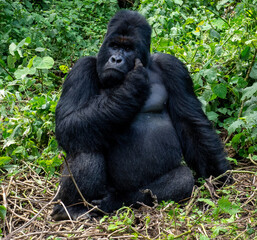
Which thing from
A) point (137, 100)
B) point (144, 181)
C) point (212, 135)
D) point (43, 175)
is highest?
point (137, 100)

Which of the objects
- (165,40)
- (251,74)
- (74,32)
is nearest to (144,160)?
(251,74)

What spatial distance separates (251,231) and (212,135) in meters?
1.40

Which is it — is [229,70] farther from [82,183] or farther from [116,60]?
[82,183]

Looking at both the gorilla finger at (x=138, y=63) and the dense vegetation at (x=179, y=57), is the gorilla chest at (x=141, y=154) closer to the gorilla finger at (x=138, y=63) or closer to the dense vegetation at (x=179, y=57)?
the gorilla finger at (x=138, y=63)

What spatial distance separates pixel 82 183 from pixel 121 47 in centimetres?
118

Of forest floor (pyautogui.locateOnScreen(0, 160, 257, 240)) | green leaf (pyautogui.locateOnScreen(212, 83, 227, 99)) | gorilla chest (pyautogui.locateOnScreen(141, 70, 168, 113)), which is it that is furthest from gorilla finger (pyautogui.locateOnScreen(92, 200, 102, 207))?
green leaf (pyautogui.locateOnScreen(212, 83, 227, 99))

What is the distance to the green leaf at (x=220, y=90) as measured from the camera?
4.71 meters

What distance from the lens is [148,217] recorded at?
3350 millimetres

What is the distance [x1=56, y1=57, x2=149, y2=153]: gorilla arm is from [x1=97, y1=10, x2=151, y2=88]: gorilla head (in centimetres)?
Answer: 9

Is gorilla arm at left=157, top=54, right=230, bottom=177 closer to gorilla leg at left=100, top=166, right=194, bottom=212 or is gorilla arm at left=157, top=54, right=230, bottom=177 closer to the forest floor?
the forest floor

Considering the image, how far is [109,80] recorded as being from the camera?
3.94 metres

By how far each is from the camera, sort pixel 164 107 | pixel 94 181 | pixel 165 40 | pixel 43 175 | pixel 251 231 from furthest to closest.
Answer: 1. pixel 165 40
2. pixel 43 175
3. pixel 164 107
4. pixel 94 181
5. pixel 251 231

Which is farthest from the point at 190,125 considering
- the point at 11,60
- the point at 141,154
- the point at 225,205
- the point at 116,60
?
the point at 11,60

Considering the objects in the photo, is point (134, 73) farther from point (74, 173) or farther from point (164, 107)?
point (74, 173)
